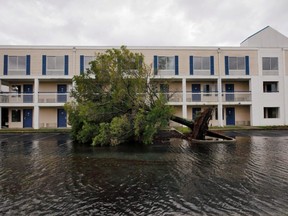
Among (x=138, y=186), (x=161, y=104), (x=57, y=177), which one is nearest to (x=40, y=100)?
(x=161, y=104)

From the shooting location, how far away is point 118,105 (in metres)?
15.5

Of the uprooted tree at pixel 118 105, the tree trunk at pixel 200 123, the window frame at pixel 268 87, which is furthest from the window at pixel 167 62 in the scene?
the tree trunk at pixel 200 123

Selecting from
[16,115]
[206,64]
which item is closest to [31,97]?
[16,115]

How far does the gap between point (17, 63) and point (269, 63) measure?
30.7 m

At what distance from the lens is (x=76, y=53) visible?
2862cm

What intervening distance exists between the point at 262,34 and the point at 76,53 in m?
24.4

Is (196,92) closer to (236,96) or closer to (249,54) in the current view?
(236,96)

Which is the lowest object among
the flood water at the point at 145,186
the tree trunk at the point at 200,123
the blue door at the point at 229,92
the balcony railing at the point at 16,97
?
the flood water at the point at 145,186

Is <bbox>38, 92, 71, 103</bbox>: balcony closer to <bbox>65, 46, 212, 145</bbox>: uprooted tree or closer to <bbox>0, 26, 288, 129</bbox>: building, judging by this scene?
<bbox>0, 26, 288, 129</bbox>: building

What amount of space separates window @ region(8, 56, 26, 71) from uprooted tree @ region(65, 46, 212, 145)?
609 inches

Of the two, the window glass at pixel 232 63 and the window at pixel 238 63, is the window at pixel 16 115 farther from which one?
the window at pixel 238 63

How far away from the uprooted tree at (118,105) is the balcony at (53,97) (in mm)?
11937

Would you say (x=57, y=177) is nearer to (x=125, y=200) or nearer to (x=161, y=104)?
(x=125, y=200)

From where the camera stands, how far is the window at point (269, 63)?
30.2 m
